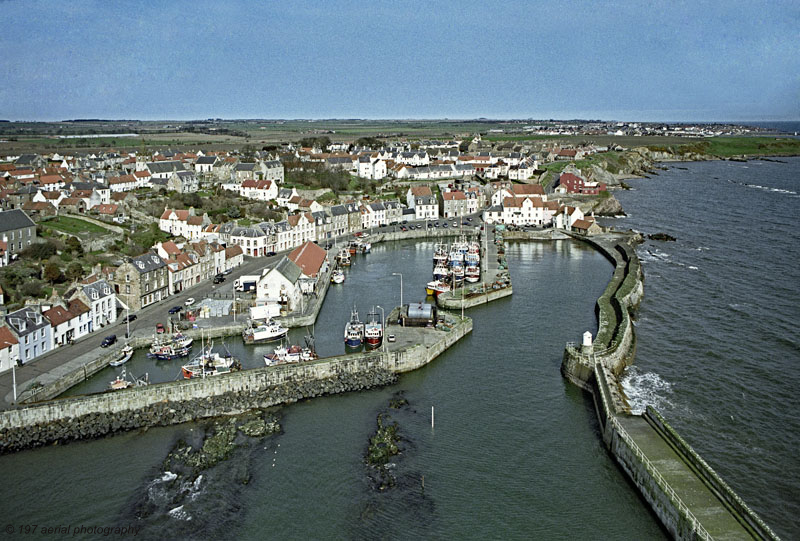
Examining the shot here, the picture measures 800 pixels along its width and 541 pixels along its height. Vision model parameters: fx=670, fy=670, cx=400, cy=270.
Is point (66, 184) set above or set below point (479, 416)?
above

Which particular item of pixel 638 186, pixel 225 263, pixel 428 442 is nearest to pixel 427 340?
pixel 428 442

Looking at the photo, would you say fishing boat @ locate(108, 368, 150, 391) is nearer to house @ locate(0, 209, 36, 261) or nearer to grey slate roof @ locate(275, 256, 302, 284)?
grey slate roof @ locate(275, 256, 302, 284)

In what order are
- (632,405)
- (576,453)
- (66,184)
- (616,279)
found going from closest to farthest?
(576,453) < (632,405) < (616,279) < (66,184)

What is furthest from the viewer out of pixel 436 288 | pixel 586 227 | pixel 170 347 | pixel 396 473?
pixel 586 227

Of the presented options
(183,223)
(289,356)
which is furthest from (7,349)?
(183,223)

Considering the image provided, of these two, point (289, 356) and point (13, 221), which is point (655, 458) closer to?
point (289, 356)

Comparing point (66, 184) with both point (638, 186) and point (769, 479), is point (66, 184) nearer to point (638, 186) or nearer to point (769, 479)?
point (769, 479)
